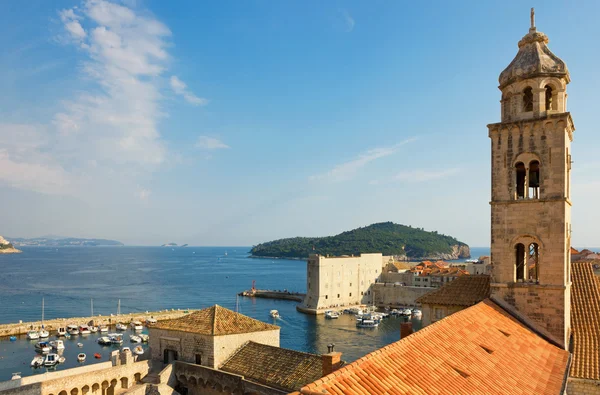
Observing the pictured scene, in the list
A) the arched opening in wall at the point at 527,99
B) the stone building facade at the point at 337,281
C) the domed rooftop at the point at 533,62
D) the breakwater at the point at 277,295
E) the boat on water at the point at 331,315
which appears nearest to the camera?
the domed rooftop at the point at 533,62

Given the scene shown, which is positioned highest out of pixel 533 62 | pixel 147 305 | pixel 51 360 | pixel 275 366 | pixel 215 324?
pixel 533 62

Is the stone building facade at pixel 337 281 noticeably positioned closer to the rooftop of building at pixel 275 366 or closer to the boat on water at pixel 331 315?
the boat on water at pixel 331 315

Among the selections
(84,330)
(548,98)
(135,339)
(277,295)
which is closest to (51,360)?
(135,339)

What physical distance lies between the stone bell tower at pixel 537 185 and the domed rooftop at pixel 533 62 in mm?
34

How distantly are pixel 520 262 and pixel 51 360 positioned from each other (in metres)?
44.8

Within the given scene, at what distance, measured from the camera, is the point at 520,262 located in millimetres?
18172

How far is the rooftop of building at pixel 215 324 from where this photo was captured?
24.0 meters

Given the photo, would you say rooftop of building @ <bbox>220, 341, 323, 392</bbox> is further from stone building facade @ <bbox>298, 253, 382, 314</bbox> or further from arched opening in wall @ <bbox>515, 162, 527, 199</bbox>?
stone building facade @ <bbox>298, 253, 382, 314</bbox>

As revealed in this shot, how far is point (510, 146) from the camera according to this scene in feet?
58.4

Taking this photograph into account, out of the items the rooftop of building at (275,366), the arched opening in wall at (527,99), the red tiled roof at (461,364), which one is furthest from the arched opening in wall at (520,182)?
the rooftop of building at (275,366)

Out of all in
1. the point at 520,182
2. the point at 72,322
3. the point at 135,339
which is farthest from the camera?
the point at 72,322

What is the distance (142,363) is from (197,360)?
11.9ft

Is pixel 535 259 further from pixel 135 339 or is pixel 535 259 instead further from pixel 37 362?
pixel 135 339

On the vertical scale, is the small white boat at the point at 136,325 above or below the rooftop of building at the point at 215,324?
below
